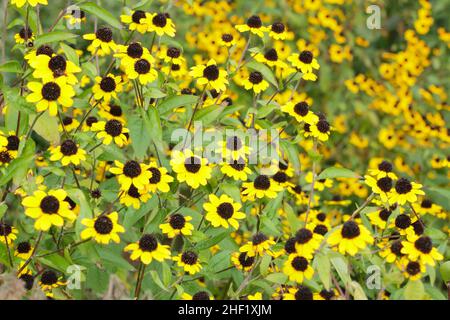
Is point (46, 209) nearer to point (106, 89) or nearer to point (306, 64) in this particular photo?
point (106, 89)

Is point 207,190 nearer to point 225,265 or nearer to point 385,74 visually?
point 225,265

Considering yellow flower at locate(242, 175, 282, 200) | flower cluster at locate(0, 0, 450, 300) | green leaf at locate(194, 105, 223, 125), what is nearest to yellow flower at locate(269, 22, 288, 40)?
flower cluster at locate(0, 0, 450, 300)

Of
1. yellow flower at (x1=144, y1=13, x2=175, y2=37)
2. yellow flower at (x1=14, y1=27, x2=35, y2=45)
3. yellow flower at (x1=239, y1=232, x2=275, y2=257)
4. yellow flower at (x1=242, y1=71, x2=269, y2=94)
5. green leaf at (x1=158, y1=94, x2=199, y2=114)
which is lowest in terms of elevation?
yellow flower at (x1=239, y1=232, x2=275, y2=257)

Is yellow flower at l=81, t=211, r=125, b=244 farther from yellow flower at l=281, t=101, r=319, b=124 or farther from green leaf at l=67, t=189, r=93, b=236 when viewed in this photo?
yellow flower at l=281, t=101, r=319, b=124

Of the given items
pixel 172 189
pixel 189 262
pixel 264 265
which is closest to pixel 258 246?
pixel 264 265

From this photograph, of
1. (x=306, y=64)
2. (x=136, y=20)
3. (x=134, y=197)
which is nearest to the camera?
(x=134, y=197)

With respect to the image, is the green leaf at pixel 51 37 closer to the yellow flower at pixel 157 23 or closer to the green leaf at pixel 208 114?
the yellow flower at pixel 157 23

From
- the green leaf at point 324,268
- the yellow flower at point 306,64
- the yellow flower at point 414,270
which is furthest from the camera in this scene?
the yellow flower at point 306,64

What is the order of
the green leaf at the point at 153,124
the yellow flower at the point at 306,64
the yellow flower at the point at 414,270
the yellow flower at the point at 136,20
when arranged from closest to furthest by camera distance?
the yellow flower at the point at 414,270 < the green leaf at the point at 153,124 < the yellow flower at the point at 136,20 < the yellow flower at the point at 306,64

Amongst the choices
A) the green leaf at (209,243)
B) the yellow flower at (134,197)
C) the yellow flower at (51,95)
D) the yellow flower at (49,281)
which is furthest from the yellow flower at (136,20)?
the yellow flower at (49,281)

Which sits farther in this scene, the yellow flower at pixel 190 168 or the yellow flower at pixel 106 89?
the yellow flower at pixel 106 89
